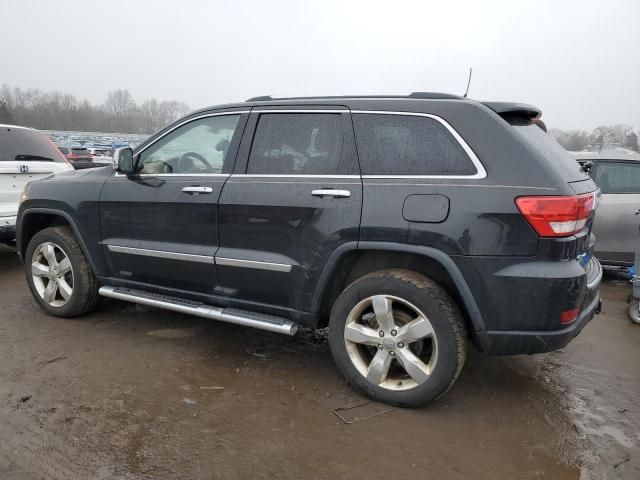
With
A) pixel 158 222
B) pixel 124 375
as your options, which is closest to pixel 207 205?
pixel 158 222

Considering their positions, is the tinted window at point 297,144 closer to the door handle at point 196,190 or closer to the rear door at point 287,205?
the rear door at point 287,205

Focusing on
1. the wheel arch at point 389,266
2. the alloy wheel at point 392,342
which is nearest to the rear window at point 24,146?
the wheel arch at point 389,266

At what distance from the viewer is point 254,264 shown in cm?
310

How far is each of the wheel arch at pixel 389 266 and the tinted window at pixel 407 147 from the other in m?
0.46

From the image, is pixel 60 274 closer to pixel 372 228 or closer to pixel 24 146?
pixel 24 146

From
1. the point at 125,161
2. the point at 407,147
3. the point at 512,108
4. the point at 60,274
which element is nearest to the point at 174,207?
the point at 125,161

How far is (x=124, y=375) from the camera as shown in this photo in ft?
10.5

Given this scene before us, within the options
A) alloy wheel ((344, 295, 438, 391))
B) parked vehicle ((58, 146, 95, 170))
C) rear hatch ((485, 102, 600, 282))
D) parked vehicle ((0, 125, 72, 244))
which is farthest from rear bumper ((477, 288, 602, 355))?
parked vehicle ((58, 146, 95, 170))

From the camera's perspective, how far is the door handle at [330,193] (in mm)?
2811

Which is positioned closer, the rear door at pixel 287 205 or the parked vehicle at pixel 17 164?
the rear door at pixel 287 205

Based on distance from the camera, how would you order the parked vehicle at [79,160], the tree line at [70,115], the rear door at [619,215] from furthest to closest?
1. the tree line at [70,115]
2. the parked vehicle at [79,160]
3. the rear door at [619,215]

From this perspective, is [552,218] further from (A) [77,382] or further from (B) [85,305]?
(B) [85,305]

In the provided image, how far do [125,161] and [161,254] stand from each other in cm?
80

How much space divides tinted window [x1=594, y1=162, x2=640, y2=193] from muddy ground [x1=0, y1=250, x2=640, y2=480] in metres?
2.40
